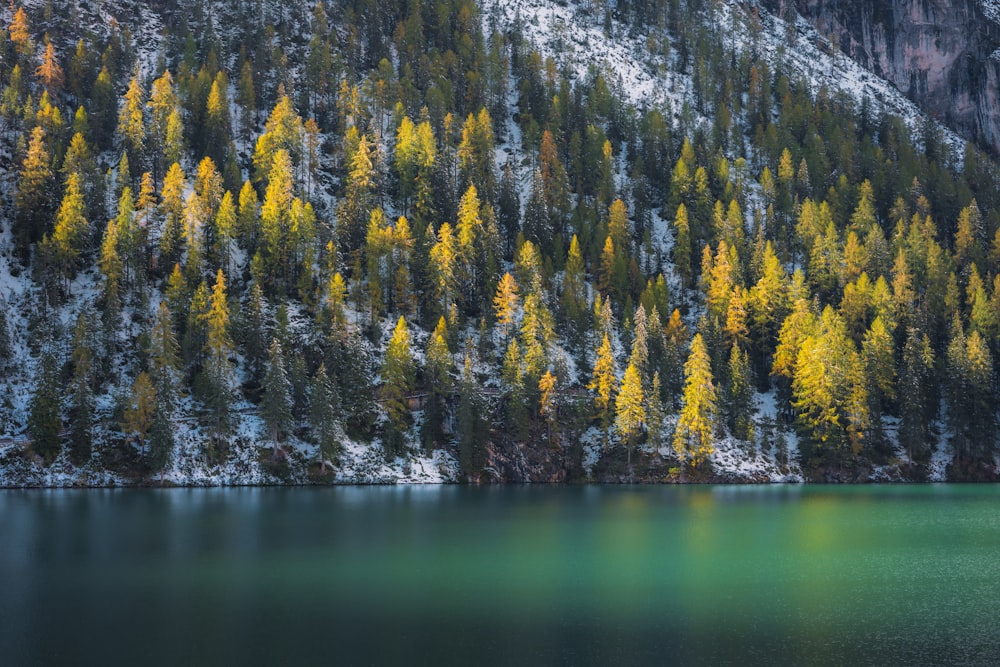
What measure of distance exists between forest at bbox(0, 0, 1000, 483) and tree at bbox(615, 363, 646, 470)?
0.26m

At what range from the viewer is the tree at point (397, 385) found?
9575 centimetres

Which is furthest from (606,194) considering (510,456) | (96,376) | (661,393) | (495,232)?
(96,376)

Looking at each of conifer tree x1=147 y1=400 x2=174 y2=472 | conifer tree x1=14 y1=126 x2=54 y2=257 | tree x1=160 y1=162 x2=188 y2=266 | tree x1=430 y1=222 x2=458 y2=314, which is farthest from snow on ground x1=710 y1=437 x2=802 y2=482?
conifer tree x1=14 y1=126 x2=54 y2=257

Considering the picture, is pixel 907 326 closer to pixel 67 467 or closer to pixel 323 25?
pixel 67 467

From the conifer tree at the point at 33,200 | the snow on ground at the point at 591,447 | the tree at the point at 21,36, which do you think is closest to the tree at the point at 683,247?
the snow on ground at the point at 591,447

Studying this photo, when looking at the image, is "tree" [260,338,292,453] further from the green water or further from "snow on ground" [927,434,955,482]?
"snow on ground" [927,434,955,482]

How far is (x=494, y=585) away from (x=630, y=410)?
64881mm

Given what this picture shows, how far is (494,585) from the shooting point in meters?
35.6

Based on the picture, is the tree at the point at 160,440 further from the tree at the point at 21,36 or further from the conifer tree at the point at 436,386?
the tree at the point at 21,36

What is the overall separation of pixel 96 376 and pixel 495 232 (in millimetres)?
53123

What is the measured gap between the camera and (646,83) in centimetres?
18738

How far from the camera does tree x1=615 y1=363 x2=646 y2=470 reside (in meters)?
98.6

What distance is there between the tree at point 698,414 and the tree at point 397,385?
29571mm

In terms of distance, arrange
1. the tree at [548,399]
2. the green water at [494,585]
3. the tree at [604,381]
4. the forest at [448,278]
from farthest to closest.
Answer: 1. the tree at [604,381]
2. the tree at [548,399]
3. the forest at [448,278]
4. the green water at [494,585]
